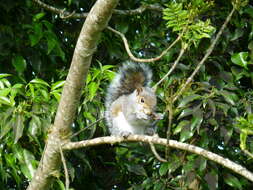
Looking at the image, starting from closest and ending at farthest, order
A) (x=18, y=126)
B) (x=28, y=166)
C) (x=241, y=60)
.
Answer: (x=18, y=126)
(x=28, y=166)
(x=241, y=60)

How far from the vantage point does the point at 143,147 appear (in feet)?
8.13

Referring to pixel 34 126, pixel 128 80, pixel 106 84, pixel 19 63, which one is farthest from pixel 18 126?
pixel 128 80

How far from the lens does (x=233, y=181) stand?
225cm

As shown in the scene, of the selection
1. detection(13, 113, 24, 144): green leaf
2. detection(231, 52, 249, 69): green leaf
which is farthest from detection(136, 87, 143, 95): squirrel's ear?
detection(13, 113, 24, 144): green leaf

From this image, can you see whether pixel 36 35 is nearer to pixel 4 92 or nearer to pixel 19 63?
pixel 19 63

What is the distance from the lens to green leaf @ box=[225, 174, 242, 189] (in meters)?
2.23

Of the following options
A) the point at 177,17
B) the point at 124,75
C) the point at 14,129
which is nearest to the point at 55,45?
the point at 124,75

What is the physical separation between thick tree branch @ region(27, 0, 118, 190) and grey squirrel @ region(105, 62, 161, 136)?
1.64 feet

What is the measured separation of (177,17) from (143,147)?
1034 mm

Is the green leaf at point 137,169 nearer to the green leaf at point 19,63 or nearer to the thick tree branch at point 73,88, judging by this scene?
the thick tree branch at point 73,88

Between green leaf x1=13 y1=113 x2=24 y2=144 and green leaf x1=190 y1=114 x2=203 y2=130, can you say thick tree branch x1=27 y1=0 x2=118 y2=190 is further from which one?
green leaf x1=190 y1=114 x2=203 y2=130

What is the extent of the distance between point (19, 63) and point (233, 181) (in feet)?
3.39

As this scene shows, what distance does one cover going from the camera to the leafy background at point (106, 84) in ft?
7.07

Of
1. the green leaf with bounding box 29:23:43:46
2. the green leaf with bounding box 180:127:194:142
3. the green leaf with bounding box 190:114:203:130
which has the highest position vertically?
the green leaf with bounding box 29:23:43:46
